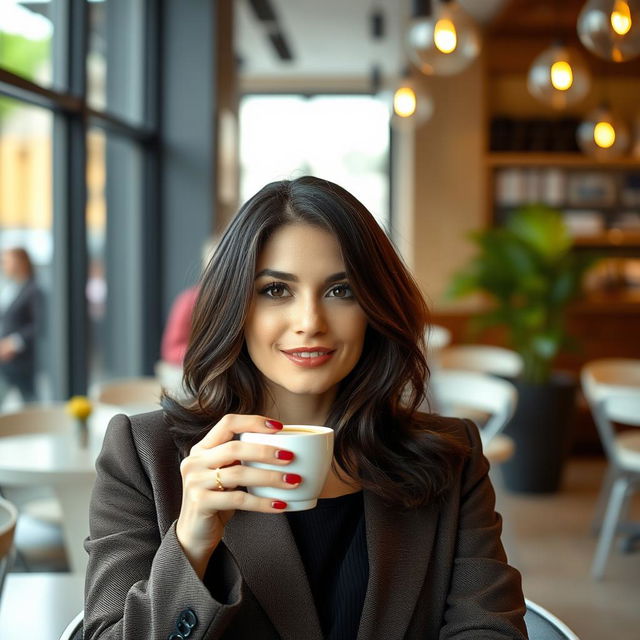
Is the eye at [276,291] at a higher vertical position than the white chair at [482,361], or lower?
higher

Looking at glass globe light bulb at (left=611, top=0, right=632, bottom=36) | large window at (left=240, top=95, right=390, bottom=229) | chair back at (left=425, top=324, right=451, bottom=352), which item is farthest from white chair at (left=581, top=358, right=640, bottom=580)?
large window at (left=240, top=95, right=390, bottom=229)

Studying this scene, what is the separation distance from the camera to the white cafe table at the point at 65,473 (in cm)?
279

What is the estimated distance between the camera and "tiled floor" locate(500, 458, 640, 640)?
12.7 feet

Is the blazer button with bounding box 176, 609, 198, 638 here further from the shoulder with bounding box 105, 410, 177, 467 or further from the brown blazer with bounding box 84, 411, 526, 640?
the shoulder with bounding box 105, 410, 177, 467

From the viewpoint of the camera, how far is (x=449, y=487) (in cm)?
153

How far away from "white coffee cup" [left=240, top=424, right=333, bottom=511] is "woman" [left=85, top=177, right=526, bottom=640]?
0.16 meters

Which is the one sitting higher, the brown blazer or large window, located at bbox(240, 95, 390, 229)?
large window, located at bbox(240, 95, 390, 229)

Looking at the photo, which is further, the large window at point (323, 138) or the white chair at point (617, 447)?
the large window at point (323, 138)

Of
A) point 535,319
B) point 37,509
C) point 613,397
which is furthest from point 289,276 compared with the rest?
point 535,319

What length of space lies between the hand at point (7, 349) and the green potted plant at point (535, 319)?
10.5 feet

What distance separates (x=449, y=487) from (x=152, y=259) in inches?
204

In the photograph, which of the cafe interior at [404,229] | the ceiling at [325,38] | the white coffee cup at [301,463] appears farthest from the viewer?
the ceiling at [325,38]

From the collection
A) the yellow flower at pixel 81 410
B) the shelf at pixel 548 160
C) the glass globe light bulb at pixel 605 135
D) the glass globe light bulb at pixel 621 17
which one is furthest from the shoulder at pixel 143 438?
the shelf at pixel 548 160

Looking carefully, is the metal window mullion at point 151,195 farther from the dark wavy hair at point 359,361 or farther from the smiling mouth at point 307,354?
the smiling mouth at point 307,354
